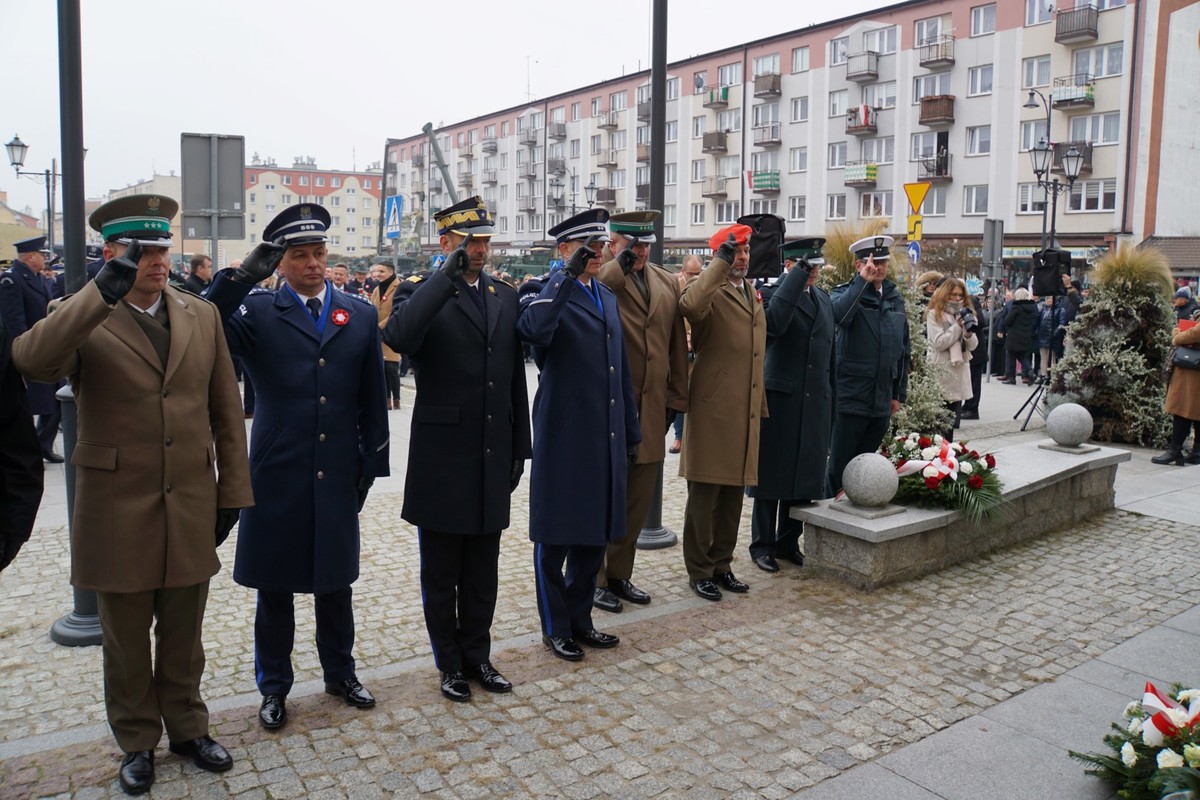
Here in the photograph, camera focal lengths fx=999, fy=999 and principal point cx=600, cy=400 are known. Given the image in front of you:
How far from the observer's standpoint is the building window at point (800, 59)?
52.5 m

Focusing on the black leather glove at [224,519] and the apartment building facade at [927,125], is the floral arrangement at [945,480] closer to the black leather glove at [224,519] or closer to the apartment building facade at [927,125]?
the black leather glove at [224,519]

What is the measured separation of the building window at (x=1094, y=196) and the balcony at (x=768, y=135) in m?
16.9

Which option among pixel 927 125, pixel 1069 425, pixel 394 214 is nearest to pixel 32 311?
pixel 1069 425

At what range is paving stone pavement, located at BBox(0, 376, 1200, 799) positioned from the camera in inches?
153

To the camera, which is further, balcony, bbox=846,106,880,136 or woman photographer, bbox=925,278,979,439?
balcony, bbox=846,106,880,136

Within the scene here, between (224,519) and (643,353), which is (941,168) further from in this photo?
(224,519)

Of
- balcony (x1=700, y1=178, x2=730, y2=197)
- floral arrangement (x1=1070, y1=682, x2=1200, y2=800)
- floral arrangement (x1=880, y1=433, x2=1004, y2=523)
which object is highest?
balcony (x1=700, y1=178, x2=730, y2=197)

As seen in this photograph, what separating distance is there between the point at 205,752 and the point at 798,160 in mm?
53365

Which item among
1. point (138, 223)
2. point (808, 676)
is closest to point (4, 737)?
point (138, 223)

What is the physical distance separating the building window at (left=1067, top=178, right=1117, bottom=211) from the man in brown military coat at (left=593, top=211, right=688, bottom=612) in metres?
40.2

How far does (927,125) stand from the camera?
1841 inches

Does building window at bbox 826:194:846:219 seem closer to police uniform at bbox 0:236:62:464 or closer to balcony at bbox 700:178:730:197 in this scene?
balcony at bbox 700:178:730:197

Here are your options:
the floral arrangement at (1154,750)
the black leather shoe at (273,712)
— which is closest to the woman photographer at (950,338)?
the floral arrangement at (1154,750)

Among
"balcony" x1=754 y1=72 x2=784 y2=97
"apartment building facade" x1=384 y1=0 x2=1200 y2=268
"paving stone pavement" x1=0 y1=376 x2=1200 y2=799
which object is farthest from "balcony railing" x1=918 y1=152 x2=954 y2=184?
"paving stone pavement" x1=0 y1=376 x2=1200 y2=799
